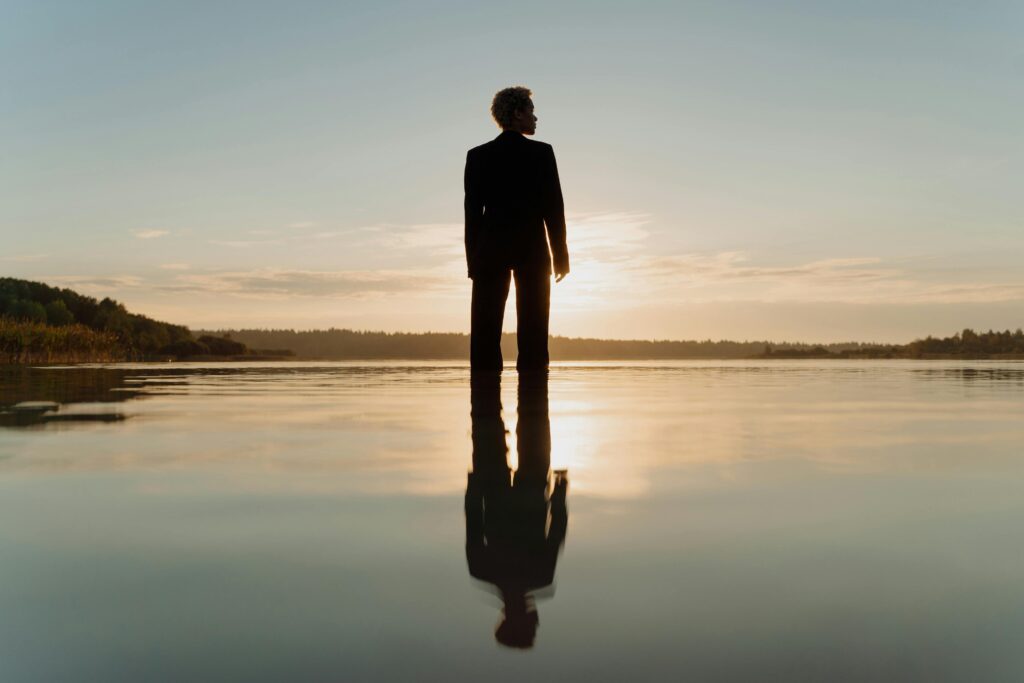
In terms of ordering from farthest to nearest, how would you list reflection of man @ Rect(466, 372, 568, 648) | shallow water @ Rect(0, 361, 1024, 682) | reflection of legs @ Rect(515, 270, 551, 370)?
reflection of legs @ Rect(515, 270, 551, 370) → reflection of man @ Rect(466, 372, 568, 648) → shallow water @ Rect(0, 361, 1024, 682)

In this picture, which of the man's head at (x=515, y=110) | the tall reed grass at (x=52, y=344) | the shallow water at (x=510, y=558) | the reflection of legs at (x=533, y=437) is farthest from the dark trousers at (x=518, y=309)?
the tall reed grass at (x=52, y=344)

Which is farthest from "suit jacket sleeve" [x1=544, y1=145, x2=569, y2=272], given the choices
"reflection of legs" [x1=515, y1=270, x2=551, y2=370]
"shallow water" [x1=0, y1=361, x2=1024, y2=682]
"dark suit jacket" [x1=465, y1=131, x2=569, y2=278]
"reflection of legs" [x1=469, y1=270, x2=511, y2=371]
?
"shallow water" [x1=0, y1=361, x2=1024, y2=682]

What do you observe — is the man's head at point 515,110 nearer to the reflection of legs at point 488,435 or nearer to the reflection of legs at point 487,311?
the reflection of legs at point 487,311

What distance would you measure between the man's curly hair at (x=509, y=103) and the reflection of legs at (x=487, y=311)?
1203mm

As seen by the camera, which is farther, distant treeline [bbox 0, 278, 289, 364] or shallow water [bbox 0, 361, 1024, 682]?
distant treeline [bbox 0, 278, 289, 364]

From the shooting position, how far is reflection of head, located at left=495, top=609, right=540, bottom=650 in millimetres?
1088

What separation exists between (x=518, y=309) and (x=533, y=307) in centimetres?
12

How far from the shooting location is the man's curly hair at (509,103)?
618 centimetres

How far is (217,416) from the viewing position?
4.14 m

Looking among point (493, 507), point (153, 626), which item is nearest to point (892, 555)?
point (493, 507)

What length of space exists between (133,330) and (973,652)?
52900 mm

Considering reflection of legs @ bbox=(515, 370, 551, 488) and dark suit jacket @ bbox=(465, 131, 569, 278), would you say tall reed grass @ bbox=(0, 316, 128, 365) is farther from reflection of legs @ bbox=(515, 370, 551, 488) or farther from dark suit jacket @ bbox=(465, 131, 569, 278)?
reflection of legs @ bbox=(515, 370, 551, 488)

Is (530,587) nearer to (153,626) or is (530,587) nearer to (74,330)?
(153,626)

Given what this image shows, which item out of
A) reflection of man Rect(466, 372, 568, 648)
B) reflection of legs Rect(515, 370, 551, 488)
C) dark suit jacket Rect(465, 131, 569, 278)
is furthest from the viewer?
dark suit jacket Rect(465, 131, 569, 278)
